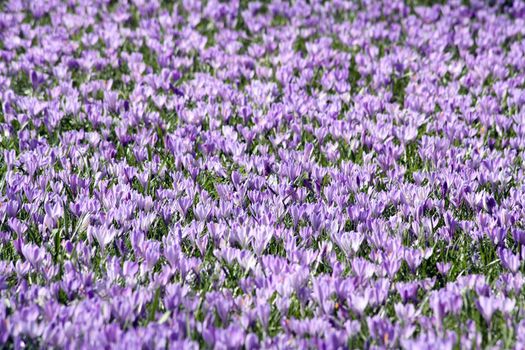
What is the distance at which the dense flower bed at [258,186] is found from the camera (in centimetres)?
246

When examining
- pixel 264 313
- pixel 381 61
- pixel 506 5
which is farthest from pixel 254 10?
pixel 264 313

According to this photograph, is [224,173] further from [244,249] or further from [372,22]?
[372,22]

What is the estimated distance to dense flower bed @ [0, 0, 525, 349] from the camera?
2.46 m

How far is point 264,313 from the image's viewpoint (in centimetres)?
242

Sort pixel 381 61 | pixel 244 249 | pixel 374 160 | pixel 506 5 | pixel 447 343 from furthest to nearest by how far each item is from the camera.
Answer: pixel 506 5 < pixel 381 61 < pixel 374 160 < pixel 244 249 < pixel 447 343

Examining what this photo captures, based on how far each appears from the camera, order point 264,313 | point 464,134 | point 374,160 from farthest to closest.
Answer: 1. point 464,134
2. point 374,160
3. point 264,313

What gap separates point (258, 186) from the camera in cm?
351

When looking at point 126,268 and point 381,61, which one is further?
point 381,61

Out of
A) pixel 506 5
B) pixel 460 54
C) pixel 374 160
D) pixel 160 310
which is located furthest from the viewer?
pixel 506 5

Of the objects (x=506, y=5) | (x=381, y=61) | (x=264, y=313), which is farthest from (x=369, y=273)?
(x=506, y=5)

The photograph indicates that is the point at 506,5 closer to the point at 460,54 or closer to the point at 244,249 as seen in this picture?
the point at 460,54

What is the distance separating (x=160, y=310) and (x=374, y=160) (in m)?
1.74

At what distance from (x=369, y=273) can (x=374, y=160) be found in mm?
1383

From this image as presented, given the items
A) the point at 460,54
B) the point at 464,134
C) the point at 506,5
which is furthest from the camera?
the point at 506,5
